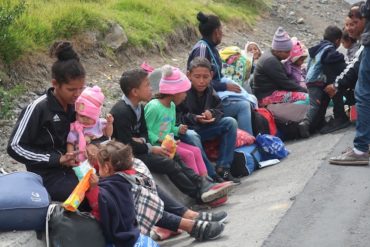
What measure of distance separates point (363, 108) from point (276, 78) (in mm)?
2244

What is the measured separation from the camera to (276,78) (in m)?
8.55

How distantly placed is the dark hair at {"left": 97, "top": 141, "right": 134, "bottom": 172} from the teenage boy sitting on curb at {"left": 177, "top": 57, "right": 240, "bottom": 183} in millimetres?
1933

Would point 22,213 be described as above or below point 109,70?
above

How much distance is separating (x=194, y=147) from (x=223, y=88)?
147 centimetres

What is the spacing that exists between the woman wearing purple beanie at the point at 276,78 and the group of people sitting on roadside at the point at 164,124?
0.01m

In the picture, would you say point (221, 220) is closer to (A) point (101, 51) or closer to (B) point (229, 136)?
(B) point (229, 136)

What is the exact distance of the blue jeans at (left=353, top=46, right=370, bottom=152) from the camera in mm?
6336

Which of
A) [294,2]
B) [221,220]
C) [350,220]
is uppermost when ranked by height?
[350,220]

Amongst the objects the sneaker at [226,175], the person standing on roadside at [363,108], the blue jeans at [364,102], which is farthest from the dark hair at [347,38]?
the sneaker at [226,175]

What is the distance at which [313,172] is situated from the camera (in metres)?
6.55

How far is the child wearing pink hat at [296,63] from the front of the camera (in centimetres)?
888

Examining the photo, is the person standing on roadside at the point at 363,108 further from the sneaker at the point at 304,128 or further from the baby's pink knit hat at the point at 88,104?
the baby's pink knit hat at the point at 88,104

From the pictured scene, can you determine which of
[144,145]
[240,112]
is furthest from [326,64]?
[144,145]

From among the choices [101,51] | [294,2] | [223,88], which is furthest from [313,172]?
[294,2]
